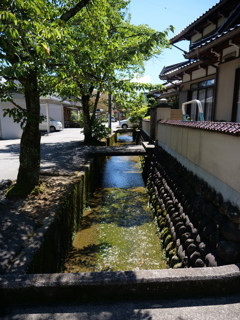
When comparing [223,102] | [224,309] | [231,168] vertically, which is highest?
[223,102]

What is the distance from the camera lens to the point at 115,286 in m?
2.68

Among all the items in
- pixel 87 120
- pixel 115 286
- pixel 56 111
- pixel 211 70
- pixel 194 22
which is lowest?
pixel 115 286

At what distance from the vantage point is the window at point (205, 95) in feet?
33.8

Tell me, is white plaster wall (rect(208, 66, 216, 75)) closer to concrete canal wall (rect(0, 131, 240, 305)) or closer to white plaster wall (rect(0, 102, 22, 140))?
concrete canal wall (rect(0, 131, 240, 305))

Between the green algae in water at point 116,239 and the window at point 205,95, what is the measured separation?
4.80 m

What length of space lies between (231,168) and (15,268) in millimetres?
3381

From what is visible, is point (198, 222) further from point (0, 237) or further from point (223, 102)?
point (223, 102)

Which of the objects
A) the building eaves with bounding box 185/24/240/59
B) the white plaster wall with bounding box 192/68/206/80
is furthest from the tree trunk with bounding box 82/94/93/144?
the building eaves with bounding box 185/24/240/59

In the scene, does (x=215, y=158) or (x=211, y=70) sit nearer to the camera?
(x=215, y=158)

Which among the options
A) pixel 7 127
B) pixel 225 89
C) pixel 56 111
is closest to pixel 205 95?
pixel 225 89

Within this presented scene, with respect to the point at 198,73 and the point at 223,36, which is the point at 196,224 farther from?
the point at 198,73

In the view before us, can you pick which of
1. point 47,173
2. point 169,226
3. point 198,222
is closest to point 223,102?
point 169,226

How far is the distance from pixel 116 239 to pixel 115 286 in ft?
12.3

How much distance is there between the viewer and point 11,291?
2.60m
